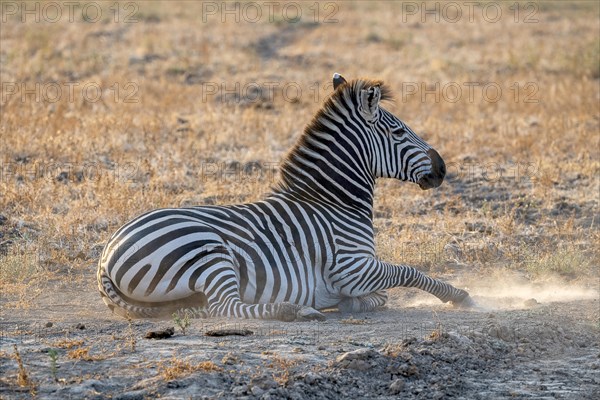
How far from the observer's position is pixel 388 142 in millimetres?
7906

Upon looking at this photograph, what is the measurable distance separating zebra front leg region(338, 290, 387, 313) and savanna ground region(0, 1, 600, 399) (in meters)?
0.12

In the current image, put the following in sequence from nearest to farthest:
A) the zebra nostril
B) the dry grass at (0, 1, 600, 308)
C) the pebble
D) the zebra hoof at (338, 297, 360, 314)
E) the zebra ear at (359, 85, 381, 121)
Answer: the pebble
the zebra hoof at (338, 297, 360, 314)
the zebra ear at (359, 85, 381, 121)
the zebra nostril
the dry grass at (0, 1, 600, 308)

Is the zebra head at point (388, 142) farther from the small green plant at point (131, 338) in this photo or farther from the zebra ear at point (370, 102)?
the small green plant at point (131, 338)

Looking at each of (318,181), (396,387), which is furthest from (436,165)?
(396,387)

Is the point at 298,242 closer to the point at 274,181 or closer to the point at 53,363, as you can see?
the point at 53,363

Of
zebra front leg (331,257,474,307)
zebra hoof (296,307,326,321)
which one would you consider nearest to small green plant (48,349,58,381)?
zebra hoof (296,307,326,321)

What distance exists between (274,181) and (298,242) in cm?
389

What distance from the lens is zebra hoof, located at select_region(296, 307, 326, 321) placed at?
21.8 ft

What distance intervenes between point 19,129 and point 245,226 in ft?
21.3

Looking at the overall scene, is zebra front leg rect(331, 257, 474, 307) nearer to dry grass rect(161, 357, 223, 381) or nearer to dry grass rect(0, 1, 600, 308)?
Answer: dry grass rect(0, 1, 600, 308)

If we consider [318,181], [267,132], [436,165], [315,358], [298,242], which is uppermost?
[267,132]

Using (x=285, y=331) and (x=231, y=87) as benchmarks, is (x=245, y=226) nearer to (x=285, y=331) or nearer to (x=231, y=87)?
(x=285, y=331)

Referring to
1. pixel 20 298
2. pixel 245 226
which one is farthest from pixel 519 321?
pixel 20 298

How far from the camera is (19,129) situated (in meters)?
12.7
